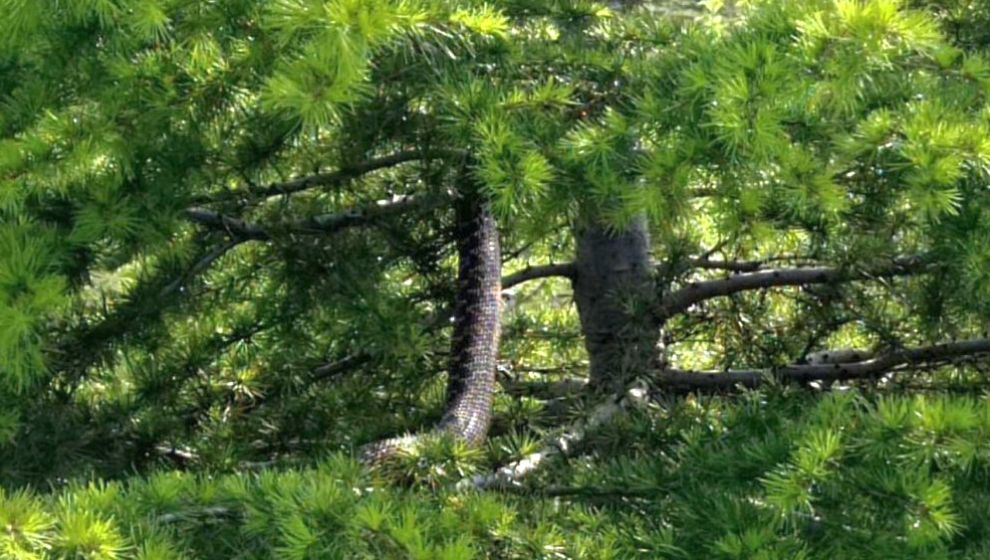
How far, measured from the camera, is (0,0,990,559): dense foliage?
2012 mm

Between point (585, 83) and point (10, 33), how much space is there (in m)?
0.89

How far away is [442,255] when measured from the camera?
315cm

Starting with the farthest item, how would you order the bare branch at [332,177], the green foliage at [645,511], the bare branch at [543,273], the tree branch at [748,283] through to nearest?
the bare branch at [543,273] < the tree branch at [748,283] < the bare branch at [332,177] < the green foliage at [645,511]

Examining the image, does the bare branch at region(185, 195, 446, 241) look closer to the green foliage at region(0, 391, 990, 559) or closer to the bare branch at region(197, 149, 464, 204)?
the bare branch at region(197, 149, 464, 204)

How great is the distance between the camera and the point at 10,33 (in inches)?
88.2

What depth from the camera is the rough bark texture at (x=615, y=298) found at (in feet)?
10.1

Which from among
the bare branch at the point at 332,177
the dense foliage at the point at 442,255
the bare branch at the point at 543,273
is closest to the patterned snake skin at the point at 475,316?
the dense foliage at the point at 442,255

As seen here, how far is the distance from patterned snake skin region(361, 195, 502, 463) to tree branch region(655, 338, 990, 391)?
1.25ft

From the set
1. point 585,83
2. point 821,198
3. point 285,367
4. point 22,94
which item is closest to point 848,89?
point 821,198

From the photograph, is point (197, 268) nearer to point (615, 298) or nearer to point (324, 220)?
point (324, 220)

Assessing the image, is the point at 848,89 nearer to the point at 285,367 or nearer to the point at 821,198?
the point at 821,198

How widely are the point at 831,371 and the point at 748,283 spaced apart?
273mm

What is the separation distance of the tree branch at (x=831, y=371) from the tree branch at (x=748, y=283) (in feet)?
0.46

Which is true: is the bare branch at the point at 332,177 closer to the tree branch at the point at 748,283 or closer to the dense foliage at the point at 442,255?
the dense foliage at the point at 442,255
